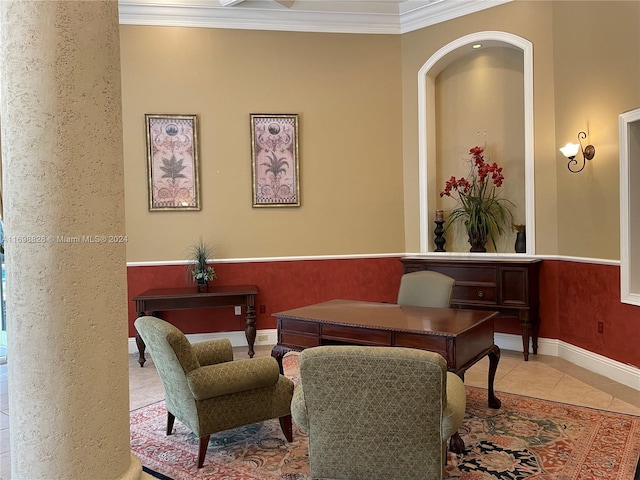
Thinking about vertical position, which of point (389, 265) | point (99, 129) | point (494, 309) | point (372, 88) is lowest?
point (494, 309)

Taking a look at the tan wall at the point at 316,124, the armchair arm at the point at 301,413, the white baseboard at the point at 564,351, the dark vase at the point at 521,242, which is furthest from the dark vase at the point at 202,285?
the dark vase at the point at 521,242

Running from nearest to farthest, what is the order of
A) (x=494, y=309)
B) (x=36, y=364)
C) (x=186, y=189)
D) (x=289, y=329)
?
(x=36, y=364)
(x=289, y=329)
(x=494, y=309)
(x=186, y=189)

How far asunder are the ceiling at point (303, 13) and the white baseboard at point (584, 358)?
12.2 feet

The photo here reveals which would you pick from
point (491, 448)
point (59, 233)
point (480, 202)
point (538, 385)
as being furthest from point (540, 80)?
point (59, 233)

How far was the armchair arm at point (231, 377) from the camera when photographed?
2.89 meters

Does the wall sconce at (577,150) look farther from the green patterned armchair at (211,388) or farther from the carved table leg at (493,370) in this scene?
the green patterned armchair at (211,388)

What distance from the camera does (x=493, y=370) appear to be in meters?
3.71

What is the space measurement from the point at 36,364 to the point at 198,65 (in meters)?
5.01

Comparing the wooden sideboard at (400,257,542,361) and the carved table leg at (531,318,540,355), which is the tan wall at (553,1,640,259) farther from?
the carved table leg at (531,318,540,355)

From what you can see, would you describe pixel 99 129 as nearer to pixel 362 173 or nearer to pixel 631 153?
pixel 631 153

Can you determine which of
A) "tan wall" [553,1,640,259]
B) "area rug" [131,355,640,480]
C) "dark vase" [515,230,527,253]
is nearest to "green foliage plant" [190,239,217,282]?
"area rug" [131,355,640,480]

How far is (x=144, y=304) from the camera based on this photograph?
5207 mm

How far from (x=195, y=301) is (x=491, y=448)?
3.33 metres

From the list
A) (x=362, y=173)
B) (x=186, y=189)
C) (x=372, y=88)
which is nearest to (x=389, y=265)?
(x=362, y=173)
